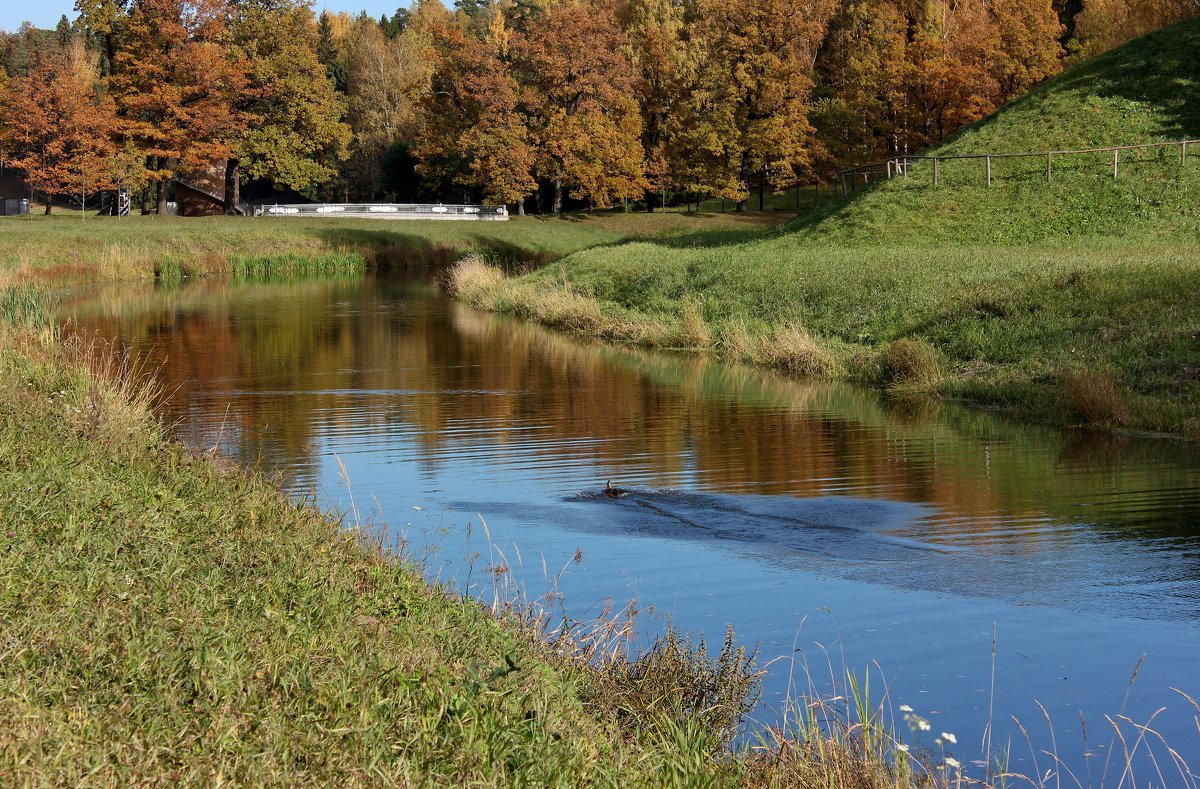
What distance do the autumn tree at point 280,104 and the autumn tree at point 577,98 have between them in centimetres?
1173

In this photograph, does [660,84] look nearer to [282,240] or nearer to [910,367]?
[282,240]

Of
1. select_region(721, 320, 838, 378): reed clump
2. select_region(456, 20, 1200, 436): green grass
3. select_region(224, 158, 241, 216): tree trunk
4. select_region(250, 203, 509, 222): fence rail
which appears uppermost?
select_region(224, 158, 241, 216): tree trunk

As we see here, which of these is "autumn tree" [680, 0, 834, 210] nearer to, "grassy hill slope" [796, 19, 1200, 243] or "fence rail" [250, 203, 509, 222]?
"fence rail" [250, 203, 509, 222]

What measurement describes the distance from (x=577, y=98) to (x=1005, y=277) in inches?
2101

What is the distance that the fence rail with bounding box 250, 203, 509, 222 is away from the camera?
250ft

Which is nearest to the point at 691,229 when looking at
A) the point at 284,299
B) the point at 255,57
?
the point at 255,57

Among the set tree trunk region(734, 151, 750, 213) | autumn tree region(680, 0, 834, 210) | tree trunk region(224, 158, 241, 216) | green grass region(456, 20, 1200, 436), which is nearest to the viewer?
green grass region(456, 20, 1200, 436)

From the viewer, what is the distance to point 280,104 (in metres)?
77.7

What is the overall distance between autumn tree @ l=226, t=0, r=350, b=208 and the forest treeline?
134 millimetres

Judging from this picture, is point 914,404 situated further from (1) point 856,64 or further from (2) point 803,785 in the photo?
(1) point 856,64

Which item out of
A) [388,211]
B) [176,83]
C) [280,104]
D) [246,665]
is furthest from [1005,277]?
[280,104]

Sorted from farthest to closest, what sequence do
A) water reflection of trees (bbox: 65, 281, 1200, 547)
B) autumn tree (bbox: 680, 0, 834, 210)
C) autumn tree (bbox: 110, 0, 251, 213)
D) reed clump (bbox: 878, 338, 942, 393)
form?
autumn tree (bbox: 680, 0, 834, 210) → autumn tree (bbox: 110, 0, 251, 213) → reed clump (bbox: 878, 338, 942, 393) → water reflection of trees (bbox: 65, 281, 1200, 547)

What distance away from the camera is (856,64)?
74188 mm

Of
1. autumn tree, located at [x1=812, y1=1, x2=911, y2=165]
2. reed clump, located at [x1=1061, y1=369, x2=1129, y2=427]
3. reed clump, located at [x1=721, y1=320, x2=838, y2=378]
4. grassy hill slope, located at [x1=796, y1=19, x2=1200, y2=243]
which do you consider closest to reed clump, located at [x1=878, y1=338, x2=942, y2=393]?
reed clump, located at [x1=721, y1=320, x2=838, y2=378]
